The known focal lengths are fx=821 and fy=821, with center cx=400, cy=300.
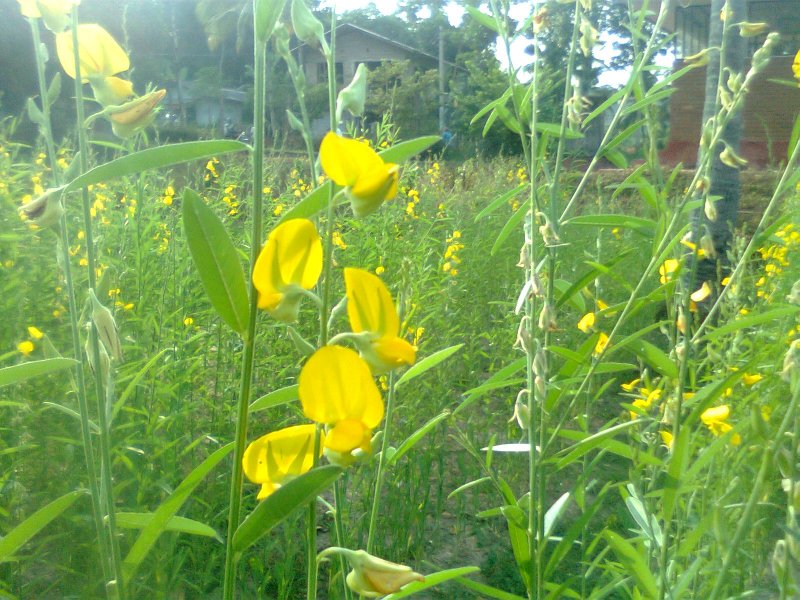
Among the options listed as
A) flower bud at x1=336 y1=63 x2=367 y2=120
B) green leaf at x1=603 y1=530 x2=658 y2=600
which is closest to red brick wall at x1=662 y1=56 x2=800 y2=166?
green leaf at x1=603 y1=530 x2=658 y2=600

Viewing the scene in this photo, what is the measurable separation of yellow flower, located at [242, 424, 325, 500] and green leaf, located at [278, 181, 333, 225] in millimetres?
163

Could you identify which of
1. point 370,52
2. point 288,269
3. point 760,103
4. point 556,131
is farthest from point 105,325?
point 370,52

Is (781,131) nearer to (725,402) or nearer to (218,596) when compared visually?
(725,402)

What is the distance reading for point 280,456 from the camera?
0.65 m

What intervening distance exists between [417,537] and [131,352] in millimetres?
957

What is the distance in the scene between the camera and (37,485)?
5.71 feet

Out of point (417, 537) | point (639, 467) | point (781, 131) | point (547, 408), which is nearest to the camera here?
point (639, 467)

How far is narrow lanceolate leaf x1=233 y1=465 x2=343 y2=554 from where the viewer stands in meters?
0.54

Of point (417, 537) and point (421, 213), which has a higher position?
point (421, 213)

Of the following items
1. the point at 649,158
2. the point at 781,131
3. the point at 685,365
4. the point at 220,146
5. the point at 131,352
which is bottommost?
the point at 781,131

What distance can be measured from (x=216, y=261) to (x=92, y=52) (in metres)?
0.33

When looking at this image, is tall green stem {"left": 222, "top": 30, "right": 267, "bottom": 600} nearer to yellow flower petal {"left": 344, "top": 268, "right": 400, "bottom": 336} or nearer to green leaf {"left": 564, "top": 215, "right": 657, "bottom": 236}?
yellow flower petal {"left": 344, "top": 268, "right": 400, "bottom": 336}

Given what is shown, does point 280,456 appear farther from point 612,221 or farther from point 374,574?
point 612,221

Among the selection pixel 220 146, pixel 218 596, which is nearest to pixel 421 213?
pixel 218 596
